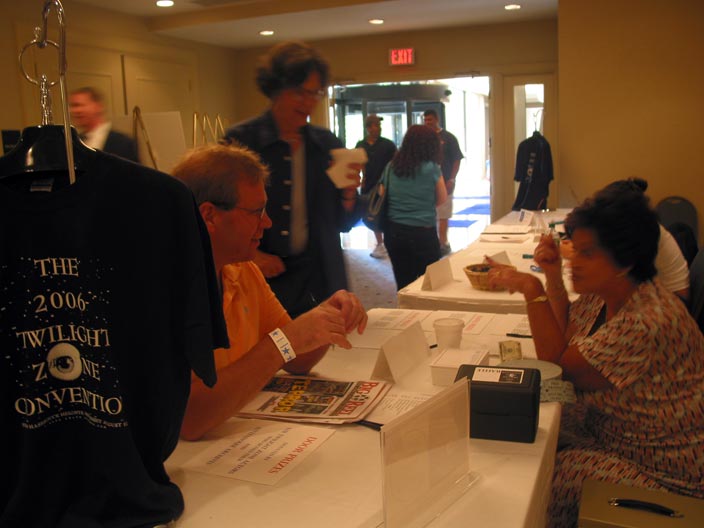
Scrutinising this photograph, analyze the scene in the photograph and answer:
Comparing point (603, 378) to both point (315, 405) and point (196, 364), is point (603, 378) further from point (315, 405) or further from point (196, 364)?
point (196, 364)

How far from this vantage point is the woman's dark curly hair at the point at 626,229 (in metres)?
1.74

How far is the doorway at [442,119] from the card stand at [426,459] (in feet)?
21.8

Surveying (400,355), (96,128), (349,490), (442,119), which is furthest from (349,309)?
(442,119)

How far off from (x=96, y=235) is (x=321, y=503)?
562mm

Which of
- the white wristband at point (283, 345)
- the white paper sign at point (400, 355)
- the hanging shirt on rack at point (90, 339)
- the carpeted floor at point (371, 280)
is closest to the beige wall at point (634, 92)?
the carpeted floor at point (371, 280)

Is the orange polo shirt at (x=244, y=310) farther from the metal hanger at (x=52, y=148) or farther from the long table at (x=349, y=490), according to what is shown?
the metal hanger at (x=52, y=148)

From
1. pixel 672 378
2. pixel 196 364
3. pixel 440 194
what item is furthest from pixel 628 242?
pixel 440 194

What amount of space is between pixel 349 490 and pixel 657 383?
861mm

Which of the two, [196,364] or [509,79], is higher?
[509,79]

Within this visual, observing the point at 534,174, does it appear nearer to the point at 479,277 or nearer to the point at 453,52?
the point at 453,52

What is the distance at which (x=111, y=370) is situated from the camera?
1.01 metres

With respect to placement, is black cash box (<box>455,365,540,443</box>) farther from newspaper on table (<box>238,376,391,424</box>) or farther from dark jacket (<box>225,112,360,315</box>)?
dark jacket (<box>225,112,360,315</box>)

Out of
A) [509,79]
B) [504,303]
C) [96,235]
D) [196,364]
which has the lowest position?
[504,303]

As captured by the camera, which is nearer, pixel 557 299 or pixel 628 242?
pixel 628 242
